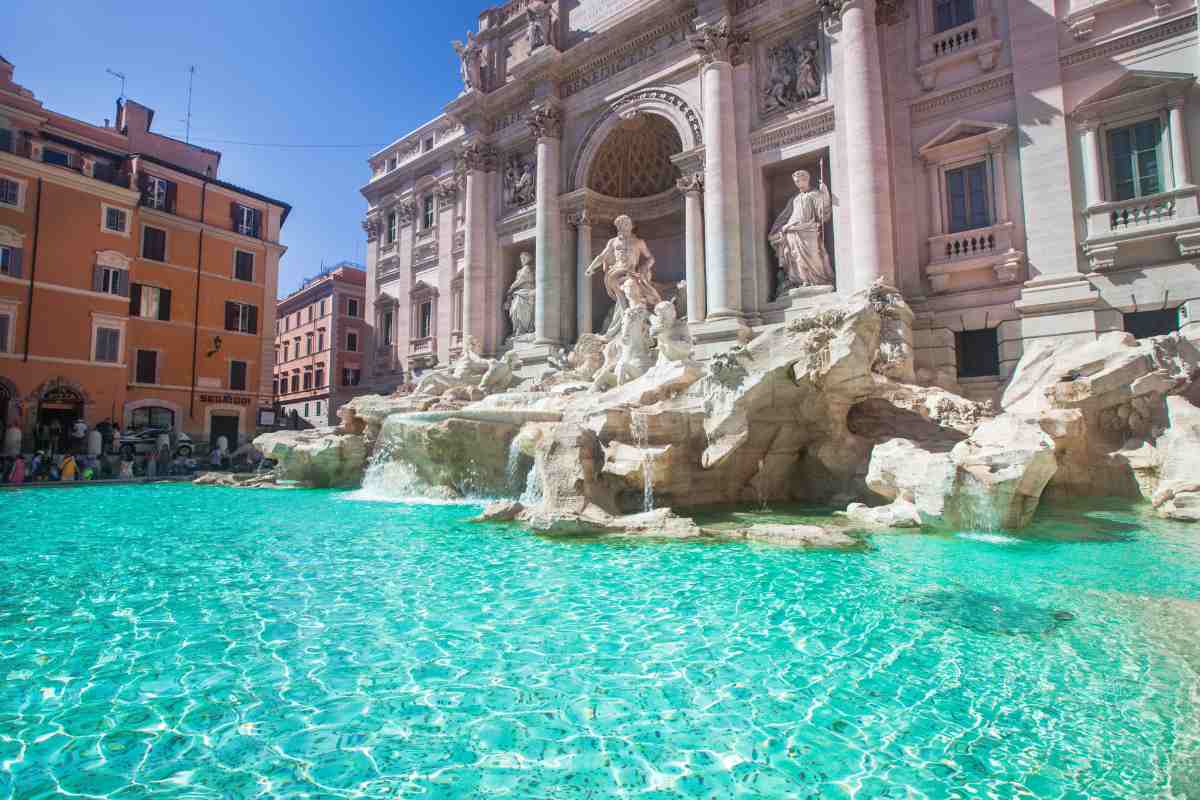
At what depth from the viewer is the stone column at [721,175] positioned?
15.6 m

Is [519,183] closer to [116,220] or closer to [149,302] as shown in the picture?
[116,220]

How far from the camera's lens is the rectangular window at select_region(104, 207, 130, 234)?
21.6 m

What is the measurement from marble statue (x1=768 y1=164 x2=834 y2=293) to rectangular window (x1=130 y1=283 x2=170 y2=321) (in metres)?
22.3

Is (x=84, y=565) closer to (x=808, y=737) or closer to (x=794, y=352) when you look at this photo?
(x=808, y=737)

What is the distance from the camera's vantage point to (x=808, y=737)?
2.66m

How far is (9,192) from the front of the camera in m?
19.5

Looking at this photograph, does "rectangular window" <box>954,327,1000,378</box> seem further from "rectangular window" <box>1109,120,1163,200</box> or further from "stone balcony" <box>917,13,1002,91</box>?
"stone balcony" <box>917,13,1002,91</box>

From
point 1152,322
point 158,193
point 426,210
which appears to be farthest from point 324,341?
point 1152,322

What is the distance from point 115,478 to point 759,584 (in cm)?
1862

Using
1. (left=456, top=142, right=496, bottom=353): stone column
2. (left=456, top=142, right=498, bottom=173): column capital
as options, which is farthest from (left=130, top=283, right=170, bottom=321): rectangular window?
(left=456, top=142, right=498, bottom=173): column capital

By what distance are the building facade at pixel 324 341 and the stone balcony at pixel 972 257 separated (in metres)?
26.0

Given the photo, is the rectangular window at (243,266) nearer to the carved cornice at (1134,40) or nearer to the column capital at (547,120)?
the column capital at (547,120)

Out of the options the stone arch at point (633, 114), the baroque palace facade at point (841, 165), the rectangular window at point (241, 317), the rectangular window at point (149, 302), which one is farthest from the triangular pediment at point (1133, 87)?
the rectangular window at point (149, 302)

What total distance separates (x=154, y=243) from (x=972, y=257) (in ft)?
87.3
